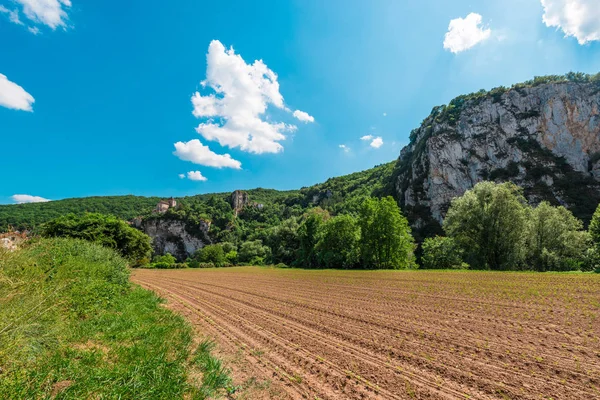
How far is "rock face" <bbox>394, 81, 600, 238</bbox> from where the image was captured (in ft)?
250

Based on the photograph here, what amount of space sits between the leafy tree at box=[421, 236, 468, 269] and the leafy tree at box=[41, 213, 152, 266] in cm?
4191

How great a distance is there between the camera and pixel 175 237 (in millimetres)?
131250

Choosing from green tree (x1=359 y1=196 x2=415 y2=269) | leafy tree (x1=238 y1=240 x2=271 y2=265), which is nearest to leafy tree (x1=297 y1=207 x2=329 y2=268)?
green tree (x1=359 y1=196 x2=415 y2=269)

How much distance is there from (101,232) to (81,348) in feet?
110

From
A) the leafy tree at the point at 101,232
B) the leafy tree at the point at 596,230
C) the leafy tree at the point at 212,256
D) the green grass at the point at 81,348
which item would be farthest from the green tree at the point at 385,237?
the leafy tree at the point at 212,256

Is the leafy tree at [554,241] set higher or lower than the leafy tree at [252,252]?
higher

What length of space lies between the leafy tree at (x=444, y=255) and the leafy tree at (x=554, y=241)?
7853mm

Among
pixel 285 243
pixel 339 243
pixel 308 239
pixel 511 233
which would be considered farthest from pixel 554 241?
pixel 285 243

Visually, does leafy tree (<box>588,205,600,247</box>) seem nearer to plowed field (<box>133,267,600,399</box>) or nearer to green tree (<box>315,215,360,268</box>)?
plowed field (<box>133,267,600,399</box>)

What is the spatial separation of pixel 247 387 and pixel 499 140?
112m

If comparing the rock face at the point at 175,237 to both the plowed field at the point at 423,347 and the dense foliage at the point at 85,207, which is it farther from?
the plowed field at the point at 423,347

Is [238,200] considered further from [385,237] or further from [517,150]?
[385,237]

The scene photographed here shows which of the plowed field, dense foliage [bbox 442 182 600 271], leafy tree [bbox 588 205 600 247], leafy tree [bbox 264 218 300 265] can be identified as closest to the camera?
the plowed field

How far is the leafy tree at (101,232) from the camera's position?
30.5 metres
